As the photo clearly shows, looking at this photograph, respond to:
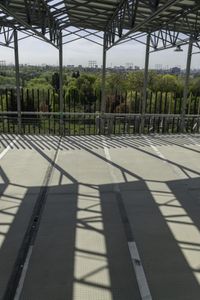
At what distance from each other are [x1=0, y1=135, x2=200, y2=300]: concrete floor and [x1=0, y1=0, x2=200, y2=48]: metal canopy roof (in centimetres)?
287

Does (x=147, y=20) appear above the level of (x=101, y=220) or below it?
above

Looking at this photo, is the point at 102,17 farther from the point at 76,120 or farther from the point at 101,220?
the point at 101,220

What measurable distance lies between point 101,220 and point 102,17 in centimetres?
678

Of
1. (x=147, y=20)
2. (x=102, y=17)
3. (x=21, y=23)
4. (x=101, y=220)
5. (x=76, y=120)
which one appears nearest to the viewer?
(x=101, y=220)

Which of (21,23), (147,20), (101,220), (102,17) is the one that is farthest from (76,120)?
(101,220)

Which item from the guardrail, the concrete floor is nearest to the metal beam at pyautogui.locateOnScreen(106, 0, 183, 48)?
the guardrail

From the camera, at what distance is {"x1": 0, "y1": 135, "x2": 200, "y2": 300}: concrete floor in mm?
3082

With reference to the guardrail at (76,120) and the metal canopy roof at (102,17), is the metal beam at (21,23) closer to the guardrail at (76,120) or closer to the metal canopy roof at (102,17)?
the metal canopy roof at (102,17)

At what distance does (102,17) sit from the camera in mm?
9195

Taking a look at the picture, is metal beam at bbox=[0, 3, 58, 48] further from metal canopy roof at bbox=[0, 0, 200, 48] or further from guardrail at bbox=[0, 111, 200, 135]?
guardrail at bbox=[0, 111, 200, 135]

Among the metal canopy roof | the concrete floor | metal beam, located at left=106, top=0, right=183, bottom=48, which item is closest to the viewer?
the concrete floor

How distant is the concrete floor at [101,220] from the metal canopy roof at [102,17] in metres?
2.87

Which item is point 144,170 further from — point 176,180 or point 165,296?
point 165,296

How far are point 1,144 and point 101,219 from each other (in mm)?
4882
